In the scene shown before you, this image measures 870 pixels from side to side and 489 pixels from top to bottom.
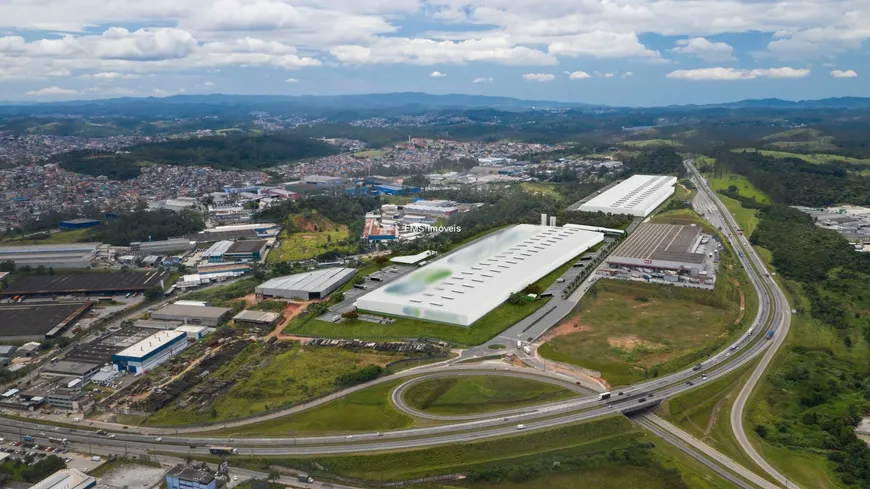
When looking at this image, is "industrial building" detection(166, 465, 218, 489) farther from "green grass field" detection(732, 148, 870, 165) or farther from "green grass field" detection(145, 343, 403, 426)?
"green grass field" detection(732, 148, 870, 165)

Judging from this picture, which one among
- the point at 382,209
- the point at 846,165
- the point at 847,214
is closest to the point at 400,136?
the point at 382,209

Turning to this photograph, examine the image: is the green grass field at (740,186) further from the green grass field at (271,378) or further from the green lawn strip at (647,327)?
the green grass field at (271,378)

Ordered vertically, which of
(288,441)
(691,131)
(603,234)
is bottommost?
(288,441)

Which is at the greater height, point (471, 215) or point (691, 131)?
point (691, 131)

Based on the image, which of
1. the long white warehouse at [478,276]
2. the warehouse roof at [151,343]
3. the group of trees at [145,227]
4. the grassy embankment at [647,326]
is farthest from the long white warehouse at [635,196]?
the warehouse roof at [151,343]

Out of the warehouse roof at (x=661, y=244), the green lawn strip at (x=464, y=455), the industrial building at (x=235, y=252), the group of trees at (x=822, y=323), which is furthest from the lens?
the industrial building at (x=235, y=252)

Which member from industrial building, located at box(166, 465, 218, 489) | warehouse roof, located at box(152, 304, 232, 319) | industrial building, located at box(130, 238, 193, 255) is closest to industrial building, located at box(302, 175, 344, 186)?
industrial building, located at box(130, 238, 193, 255)

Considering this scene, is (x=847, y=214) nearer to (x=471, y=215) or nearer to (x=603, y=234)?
(x=603, y=234)
